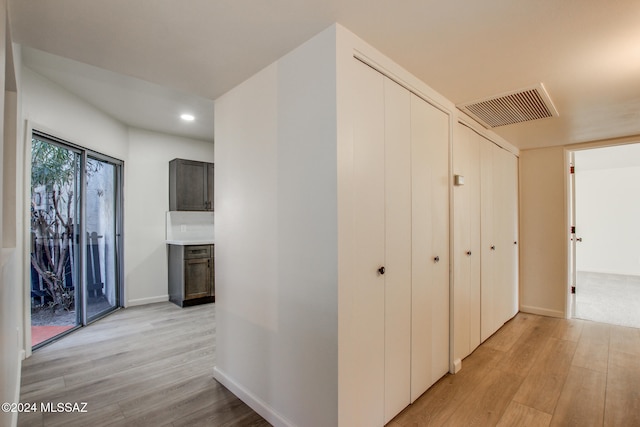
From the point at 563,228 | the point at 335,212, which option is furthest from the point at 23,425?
the point at 563,228

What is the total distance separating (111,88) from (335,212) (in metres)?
3.09

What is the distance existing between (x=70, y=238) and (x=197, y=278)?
1610 millimetres

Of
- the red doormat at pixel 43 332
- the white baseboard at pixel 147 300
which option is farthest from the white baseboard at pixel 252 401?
the white baseboard at pixel 147 300

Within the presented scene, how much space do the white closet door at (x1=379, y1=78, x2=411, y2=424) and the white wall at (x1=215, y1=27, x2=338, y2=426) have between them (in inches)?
19.3

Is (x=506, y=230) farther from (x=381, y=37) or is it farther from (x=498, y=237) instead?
(x=381, y=37)

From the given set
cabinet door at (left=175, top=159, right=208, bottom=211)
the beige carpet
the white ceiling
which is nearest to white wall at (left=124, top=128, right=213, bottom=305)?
cabinet door at (left=175, top=159, right=208, bottom=211)

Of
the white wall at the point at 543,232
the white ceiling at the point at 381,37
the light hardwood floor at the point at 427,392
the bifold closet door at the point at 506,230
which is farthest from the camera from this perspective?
the white wall at the point at 543,232

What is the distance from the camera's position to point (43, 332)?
10.4 feet

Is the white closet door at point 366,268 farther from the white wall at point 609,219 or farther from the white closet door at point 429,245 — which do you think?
the white wall at point 609,219

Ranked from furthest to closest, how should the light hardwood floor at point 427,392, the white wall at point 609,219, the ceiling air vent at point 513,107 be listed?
the white wall at point 609,219 < the ceiling air vent at point 513,107 < the light hardwood floor at point 427,392

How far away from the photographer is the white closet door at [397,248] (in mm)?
1876

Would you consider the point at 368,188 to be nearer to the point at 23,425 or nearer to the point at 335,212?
the point at 335,212

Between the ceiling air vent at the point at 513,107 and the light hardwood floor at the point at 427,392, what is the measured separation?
2.31 meters

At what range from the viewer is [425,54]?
184 cm
